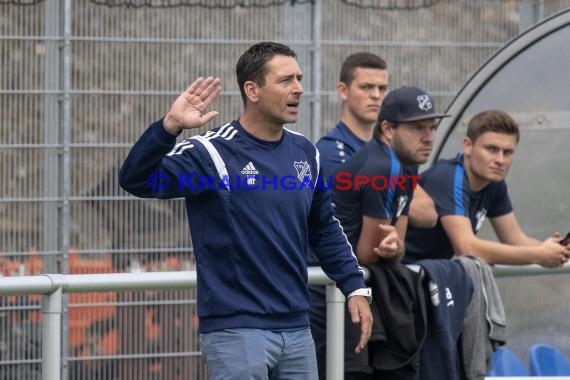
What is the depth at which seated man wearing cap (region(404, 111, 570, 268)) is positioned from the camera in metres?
6.06

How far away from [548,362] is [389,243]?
209 cm

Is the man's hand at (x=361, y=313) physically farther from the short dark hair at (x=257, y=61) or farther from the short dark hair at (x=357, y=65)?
the short dark hair at (x=357, y=65)

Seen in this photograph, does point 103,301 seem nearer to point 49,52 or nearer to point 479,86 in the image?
point 49,52

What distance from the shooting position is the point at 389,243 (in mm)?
5398

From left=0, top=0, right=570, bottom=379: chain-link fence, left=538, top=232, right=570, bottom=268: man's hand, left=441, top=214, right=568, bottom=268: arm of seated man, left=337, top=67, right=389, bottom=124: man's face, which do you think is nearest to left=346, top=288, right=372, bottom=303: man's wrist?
left=441, top=214, right=568, bottom=268: arm of seated man

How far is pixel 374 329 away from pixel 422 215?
855 millimetres

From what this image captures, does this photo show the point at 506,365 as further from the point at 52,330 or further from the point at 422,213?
the point at 52,330

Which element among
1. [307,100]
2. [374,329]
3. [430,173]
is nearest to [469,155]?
[430,173]

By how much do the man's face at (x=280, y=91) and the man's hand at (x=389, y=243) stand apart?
2.50ft

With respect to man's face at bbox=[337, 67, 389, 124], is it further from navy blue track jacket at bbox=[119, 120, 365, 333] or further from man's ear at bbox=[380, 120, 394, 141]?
navy blue track jacket at bbox=[119, 120, 365, 333]

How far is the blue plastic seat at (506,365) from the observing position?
7152mm

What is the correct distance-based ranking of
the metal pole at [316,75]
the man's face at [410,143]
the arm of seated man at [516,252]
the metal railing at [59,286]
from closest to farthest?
the metal railing at [59,286] → the man's face at [410,143] → the arm of seated man at [516,252] → the metal pole at [316,75]

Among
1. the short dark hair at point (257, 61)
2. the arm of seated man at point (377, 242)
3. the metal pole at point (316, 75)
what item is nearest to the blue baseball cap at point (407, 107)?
the arm of seated man at point (377, 242)

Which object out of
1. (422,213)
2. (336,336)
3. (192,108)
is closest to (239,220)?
(192,108)
